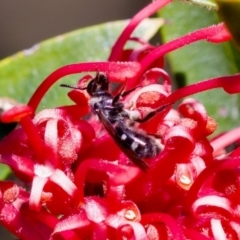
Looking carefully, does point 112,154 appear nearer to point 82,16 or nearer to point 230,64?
point 230,64

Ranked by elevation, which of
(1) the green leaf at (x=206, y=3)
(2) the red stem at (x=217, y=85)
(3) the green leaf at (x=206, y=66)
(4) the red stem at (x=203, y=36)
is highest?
(1) the green leaf at (x=206, y=3)

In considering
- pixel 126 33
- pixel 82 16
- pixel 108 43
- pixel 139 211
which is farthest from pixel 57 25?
pixel 139 211

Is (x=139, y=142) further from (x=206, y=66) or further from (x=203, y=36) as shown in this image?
(x=206, y=66)

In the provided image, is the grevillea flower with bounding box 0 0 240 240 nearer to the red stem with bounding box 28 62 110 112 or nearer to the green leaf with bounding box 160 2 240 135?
the red stem with bounding box 28 62 110 112

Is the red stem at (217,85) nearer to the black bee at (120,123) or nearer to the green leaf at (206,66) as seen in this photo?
the black bee at (120,123)

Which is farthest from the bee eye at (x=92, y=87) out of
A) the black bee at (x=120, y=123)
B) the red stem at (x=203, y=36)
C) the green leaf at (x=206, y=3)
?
the green leaf at (x=206, y=3)

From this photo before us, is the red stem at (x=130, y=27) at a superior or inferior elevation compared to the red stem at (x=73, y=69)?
inferior
